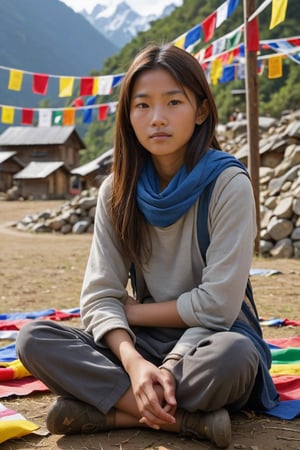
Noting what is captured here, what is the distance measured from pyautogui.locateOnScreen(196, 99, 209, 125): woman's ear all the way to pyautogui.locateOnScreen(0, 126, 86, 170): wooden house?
101 ft

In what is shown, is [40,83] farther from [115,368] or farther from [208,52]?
[115,368]

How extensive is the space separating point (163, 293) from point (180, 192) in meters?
0.39

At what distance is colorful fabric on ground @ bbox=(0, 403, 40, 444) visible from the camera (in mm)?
1859

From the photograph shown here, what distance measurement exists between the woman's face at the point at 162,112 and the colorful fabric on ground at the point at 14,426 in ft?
3.44

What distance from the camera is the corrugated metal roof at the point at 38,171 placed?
27.6 meters

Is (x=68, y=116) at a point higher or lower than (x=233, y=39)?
lower

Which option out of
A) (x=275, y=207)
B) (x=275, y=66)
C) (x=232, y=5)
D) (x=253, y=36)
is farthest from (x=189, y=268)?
(x=275, y=66)

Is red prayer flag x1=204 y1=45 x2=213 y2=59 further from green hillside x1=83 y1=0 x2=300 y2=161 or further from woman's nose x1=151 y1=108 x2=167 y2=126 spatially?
green hillside x1=83 y1=0 x2=300 y2=161

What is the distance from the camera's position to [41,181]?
28.1 meters

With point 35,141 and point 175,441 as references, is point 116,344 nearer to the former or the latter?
point 175,441

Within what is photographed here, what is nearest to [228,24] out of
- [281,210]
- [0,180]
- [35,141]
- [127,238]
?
[35,141]

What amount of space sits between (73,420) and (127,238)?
668 millimetres

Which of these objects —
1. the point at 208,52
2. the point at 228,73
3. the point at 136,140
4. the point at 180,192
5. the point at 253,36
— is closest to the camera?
the point at 180,192

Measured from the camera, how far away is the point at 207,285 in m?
1.92
